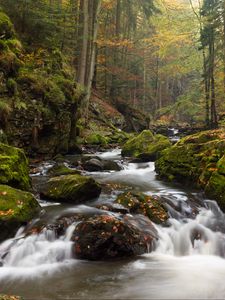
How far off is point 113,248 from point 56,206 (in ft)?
7.16

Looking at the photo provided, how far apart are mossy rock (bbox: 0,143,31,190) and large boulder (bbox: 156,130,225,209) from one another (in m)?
4.62

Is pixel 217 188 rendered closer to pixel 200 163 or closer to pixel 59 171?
pixel 200 163

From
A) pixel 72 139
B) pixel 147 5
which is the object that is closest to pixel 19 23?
pixel 72 139

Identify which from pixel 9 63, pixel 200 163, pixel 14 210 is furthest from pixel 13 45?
pixel 14 210

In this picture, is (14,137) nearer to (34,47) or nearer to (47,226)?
(34,47)

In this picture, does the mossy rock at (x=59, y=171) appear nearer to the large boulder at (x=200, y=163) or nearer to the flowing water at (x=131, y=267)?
the flowing water at (x=131, y=267)

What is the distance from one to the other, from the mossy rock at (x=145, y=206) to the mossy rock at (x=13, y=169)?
237 cm

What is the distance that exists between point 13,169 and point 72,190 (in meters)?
1.48

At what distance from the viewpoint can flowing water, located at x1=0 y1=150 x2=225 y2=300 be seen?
4.84 metres

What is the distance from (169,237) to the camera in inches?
270

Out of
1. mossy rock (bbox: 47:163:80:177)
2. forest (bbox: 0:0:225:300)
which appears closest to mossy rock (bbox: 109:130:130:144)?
forest (bbox: 0:0:225:300)

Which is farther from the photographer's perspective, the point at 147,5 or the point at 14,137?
the point at 147,5

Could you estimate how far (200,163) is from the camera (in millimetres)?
10633

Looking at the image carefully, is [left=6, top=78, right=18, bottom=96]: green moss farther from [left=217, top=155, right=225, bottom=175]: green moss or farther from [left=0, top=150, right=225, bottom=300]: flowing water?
[left=217, top=155, right=225, bottom=175]: green moss
